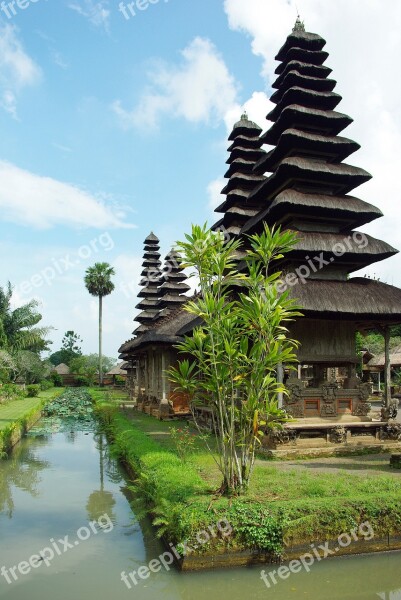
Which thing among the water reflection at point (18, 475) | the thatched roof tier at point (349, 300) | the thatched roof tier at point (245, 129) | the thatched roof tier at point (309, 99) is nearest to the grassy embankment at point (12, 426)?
the water reflection at point (18, 475)

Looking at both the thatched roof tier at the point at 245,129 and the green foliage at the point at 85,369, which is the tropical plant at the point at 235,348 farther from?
the green foliage at the point at 85,369

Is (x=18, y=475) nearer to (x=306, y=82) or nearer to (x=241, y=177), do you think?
(x=241, y=177)

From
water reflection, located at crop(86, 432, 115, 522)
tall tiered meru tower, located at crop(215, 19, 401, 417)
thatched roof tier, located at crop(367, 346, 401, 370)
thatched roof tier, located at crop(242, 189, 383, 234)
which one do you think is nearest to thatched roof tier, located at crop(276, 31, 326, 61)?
tall tiered meru tower, located at crop(215, 19, 401, 417)

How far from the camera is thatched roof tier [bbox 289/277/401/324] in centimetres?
1316

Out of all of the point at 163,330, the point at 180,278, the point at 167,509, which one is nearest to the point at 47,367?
the point at 180,278

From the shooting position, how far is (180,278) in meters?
34.3

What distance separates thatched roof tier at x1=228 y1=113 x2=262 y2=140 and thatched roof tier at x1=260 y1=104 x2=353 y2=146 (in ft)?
22.4

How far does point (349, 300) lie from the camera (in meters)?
13.7

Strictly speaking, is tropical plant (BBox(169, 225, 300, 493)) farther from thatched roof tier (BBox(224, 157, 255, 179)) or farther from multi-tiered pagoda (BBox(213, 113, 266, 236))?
thatched roof tier (BBox(224, 157, 255, 179))

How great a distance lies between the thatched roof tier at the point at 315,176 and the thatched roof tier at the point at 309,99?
7.09 feet

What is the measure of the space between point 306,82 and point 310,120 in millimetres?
1412

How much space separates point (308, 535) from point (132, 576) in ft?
8.45

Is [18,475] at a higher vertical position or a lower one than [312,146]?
lower

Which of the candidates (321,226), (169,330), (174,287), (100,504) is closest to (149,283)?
(174,287)
